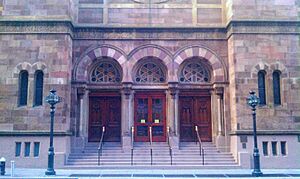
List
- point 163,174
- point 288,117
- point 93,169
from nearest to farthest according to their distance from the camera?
point 163,174 → point 93,169 → point 288,117

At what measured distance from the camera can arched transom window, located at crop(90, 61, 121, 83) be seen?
18.7 metres

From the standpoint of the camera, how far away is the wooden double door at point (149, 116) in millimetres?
18422

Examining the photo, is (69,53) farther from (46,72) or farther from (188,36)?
(188,36)

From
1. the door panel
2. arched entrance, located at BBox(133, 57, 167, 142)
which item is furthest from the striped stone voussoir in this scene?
the door panel

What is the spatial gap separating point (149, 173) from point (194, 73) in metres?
6.61

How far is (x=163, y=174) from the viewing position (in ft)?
46.8

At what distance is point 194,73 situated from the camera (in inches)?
743

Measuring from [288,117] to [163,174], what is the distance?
6969 millimetres

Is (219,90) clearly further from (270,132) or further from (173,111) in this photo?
(270,132)

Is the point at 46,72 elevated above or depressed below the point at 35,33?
below

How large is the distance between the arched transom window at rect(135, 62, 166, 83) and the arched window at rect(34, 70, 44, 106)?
481cm

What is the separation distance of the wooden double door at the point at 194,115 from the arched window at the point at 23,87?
7.81m

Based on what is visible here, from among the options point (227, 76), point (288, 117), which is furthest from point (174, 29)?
point (288, 117)

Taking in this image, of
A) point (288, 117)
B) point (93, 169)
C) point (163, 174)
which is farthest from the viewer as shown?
point (288, 117)
